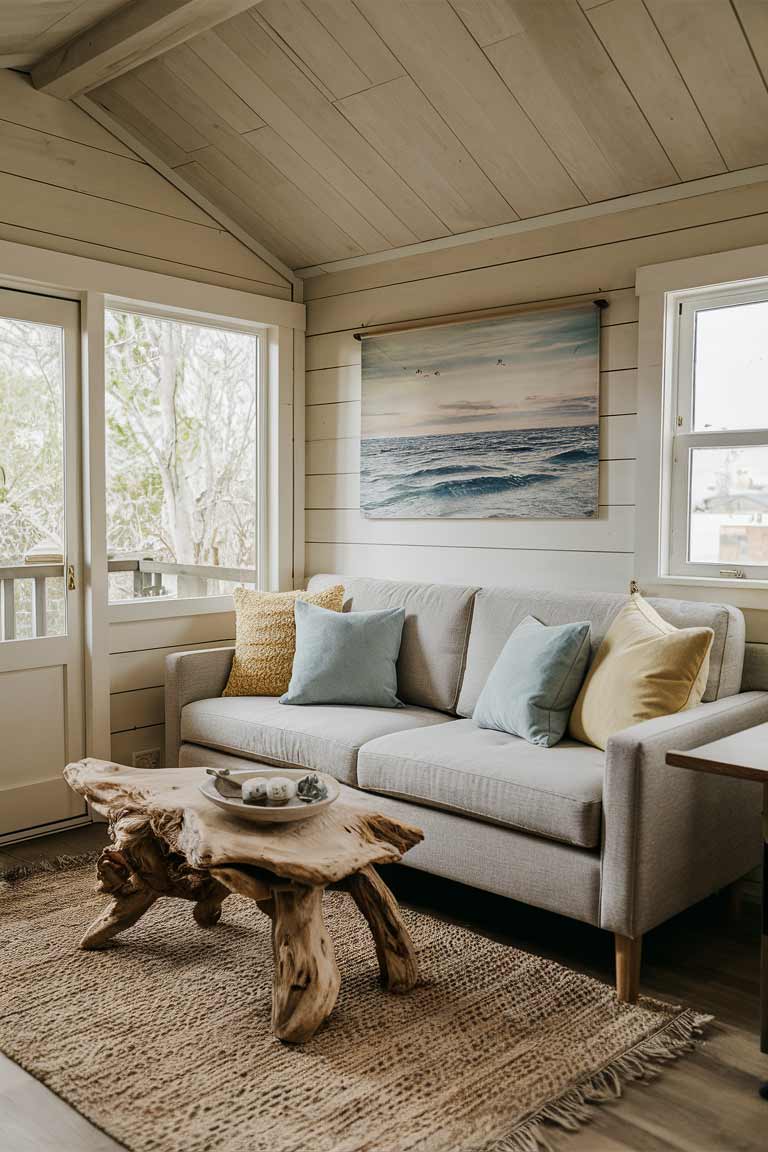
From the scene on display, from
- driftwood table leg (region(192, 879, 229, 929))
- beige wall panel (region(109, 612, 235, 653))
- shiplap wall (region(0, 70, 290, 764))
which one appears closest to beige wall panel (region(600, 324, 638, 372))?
shiplap wall (region(0, 70, 290, 764))

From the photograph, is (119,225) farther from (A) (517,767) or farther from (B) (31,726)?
(A) (517,767)

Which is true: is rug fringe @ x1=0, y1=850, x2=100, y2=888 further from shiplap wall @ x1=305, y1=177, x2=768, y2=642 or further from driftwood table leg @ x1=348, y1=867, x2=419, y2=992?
shiplap wall @ x1=305, y1=177, x2=768, y2=642

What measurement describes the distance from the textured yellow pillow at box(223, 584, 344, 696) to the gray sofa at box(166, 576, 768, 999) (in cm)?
8

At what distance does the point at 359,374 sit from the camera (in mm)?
4141

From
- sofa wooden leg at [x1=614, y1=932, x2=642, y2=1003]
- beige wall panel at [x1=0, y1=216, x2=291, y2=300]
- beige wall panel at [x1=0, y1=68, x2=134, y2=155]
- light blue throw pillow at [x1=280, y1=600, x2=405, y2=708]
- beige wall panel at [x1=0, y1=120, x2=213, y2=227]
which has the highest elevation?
beige wall panel at [x1=0, y1=68, x2=134, y2=155]

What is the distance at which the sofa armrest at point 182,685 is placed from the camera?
3598mm

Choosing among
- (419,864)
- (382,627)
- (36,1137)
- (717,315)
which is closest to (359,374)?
(382,627)

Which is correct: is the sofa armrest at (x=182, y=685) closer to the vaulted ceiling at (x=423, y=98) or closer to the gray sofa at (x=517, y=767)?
the gray sofa at (x=517, y=767)

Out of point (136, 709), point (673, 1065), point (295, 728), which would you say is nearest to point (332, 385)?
point (136, 709)

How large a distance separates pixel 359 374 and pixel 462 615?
1.26m

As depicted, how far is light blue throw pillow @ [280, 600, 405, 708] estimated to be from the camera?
3.42 m

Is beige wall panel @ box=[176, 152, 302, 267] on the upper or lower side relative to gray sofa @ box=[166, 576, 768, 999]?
upper

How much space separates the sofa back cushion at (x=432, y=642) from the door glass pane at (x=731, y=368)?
1027mm

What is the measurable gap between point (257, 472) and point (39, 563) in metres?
1.10
